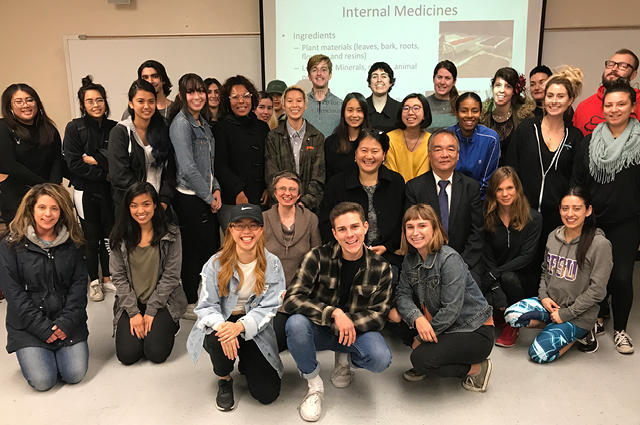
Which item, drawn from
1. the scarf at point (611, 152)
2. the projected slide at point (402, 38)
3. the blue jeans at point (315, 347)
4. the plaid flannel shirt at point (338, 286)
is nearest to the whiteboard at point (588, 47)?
the projected slide at point (402, 38)

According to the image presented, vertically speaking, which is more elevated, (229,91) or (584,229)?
(229,91)

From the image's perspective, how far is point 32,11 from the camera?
5.02 metres

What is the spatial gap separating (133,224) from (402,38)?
3.35 m

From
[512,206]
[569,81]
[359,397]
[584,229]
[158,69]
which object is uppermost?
[158,69]

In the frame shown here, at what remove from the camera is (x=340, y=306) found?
234 centimetres

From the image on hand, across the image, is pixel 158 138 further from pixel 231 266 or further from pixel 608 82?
pixel 608 82

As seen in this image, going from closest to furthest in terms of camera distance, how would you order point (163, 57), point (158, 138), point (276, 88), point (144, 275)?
point (144, 275), point (158, 138), point (276, 88), point (163, 57)

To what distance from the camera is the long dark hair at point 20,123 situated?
2.91 metres

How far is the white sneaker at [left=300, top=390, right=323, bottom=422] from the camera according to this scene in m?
2.10

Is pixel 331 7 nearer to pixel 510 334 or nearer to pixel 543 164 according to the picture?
pixel 543 164

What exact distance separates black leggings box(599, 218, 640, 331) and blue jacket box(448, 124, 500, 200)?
75cm

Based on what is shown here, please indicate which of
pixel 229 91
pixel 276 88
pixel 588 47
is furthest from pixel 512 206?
pixel 588 47

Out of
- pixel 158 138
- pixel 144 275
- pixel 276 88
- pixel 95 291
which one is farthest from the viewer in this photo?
pixel 276 88

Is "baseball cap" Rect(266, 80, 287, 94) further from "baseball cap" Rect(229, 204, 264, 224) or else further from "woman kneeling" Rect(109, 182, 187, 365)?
"baseball cap" Rect(229, 204, 264, 224)
